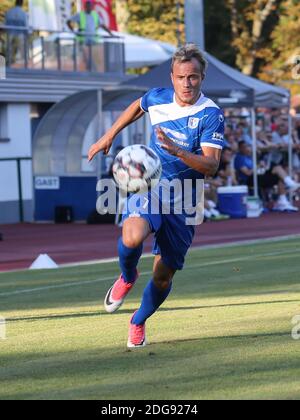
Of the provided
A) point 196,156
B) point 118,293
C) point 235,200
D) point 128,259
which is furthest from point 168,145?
point 235,200

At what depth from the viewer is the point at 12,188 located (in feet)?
95.4

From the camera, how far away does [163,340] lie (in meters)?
9.20

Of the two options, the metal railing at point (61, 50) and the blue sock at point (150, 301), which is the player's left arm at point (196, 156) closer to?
the blue sock at point (150, 301)

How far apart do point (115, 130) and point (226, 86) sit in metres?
18.4

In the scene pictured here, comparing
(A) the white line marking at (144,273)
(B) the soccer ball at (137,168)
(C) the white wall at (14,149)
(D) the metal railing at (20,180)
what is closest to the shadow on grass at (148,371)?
(B) the soccer ball at (137,168)

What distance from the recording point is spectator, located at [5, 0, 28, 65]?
2862cm

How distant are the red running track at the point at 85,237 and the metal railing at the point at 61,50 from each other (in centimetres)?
439

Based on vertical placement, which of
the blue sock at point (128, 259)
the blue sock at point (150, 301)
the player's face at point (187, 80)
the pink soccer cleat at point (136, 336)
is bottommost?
the pink soccer cleat at point (136, 336)

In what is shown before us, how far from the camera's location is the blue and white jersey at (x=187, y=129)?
340 inches

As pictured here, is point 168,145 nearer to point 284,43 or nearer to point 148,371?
point 148,371

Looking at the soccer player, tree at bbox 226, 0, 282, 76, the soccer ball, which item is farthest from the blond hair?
tree at bbox 226, 0, 282, 76

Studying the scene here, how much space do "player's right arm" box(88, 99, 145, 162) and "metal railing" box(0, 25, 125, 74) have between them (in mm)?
19430

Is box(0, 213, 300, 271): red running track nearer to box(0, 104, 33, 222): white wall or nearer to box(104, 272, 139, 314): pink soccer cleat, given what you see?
box(0, 104, 33, 222): white wall
